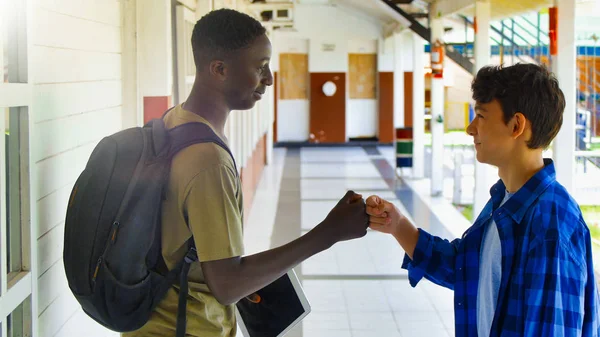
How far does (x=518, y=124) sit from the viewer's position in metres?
1.98

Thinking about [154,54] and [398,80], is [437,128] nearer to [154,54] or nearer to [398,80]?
[398,80]

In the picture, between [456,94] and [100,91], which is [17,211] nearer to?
[100,91]

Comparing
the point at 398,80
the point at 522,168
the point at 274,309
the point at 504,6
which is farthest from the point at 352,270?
the point at 398,80

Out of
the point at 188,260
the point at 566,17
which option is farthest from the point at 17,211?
the point at 566,17

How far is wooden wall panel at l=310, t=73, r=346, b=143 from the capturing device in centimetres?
1839

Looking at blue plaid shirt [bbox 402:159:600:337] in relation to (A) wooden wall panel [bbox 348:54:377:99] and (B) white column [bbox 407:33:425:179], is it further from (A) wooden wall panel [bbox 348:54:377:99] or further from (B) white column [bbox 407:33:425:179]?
(A) wooden wall panel [bbox 348:54:377:99]

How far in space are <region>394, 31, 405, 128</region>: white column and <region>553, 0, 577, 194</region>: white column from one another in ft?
31.0

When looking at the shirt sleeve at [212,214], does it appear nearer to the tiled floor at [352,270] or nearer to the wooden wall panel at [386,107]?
the tiled floor at [352,270]

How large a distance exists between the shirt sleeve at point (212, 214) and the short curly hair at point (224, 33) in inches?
12.6

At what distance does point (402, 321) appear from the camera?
17.5 ft

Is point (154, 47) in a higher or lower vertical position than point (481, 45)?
lower

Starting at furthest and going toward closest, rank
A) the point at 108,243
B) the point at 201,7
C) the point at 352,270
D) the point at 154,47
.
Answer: the point at 352,270, the point at 201,7, the point at 154,47, the point at 108,243

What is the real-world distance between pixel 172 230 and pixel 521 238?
84 cm

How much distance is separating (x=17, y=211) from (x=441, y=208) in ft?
27.0
